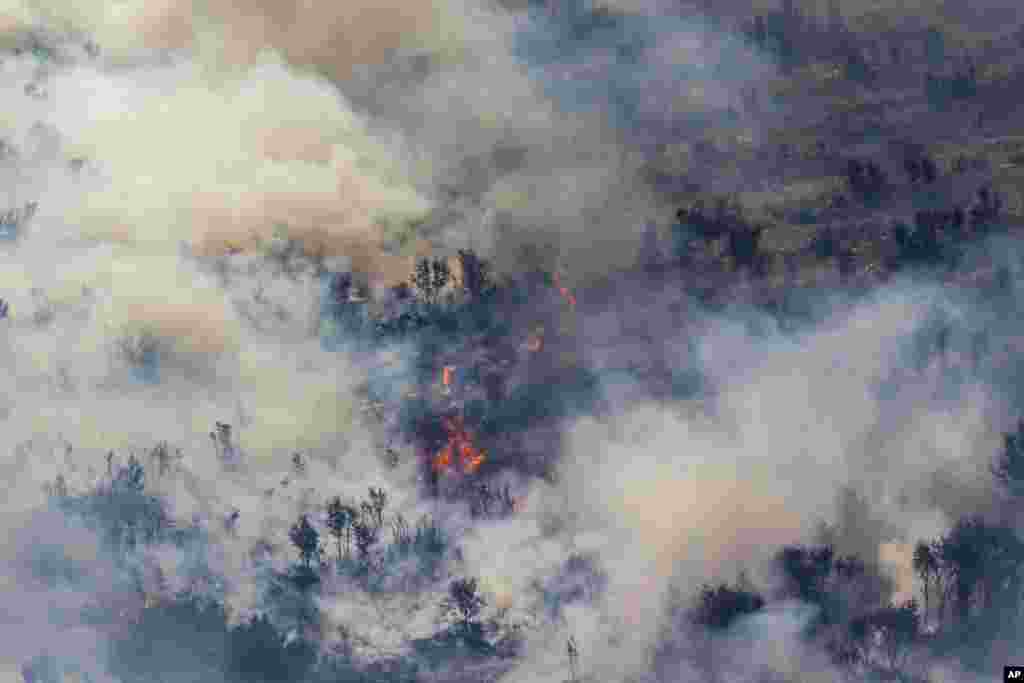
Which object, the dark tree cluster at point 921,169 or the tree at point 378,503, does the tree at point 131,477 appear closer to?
the tree at point 378,503

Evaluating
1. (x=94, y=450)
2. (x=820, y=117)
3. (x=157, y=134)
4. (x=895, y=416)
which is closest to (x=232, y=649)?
(x=94, y=450)

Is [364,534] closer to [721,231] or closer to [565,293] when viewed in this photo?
[565,293]

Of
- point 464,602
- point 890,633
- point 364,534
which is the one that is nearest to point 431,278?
point 364,534

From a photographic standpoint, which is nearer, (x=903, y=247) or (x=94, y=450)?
(x=94, y=450)

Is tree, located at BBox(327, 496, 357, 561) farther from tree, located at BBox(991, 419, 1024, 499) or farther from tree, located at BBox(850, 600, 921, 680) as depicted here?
tree, located at BBox(991, 419, 1024, 499)

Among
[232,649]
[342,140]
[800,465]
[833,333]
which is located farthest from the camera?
[342,140]

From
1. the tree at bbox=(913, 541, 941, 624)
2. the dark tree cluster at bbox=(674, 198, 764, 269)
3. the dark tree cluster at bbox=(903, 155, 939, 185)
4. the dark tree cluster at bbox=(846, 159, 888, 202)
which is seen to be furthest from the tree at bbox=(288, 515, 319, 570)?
the dark tree cluster at bbox=(903, 155, 939, 185)

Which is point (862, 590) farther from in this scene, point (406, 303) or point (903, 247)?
point (406, 303)
